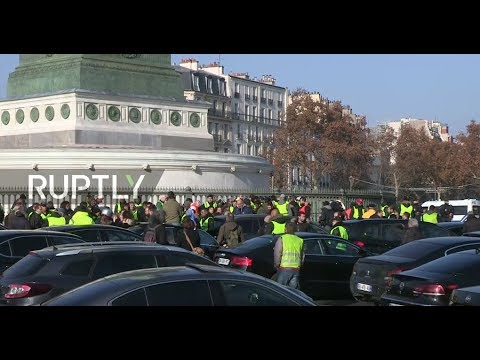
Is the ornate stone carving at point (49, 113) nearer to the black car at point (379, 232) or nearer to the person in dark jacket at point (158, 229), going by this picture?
the black car at point (379, 232)

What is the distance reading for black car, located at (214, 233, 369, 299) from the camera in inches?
653

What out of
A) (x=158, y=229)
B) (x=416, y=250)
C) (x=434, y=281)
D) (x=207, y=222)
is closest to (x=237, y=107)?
(x=207, y=222)

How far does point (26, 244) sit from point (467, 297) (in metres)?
7.41

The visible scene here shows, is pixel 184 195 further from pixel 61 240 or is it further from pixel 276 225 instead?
pixel 61 240

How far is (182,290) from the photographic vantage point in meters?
7.21

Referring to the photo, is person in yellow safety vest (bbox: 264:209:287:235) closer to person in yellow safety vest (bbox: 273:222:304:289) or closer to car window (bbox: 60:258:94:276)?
person in yellow safety vest (bbox: 273:222:304:289)

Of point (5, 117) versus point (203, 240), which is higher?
point (5, 117)

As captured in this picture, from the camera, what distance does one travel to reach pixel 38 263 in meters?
11.9

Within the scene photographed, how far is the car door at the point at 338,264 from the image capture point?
16.9 m
